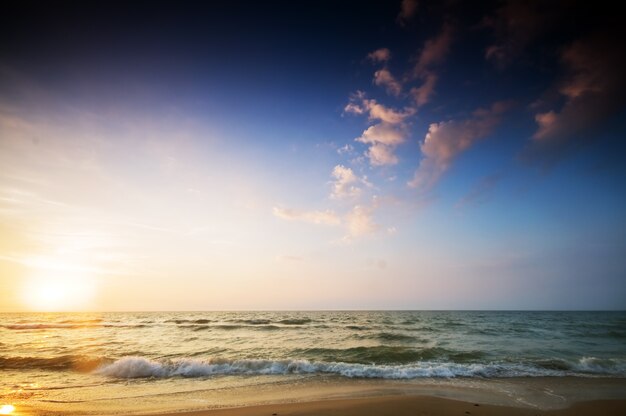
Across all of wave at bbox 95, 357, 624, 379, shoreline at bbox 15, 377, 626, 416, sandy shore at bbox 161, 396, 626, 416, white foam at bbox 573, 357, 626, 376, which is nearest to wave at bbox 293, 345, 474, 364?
wave at bbox 95, 357, 624, 379

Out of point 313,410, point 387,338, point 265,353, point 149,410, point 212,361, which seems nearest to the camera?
point 313,410

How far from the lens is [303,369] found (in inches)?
519

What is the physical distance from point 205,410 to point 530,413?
8458 millimetres

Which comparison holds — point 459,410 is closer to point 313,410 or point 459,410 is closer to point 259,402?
point 313,410

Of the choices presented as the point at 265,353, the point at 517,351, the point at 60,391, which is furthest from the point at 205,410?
the point at 517,351

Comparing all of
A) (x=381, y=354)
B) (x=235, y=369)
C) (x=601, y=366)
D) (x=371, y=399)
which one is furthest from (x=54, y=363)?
(x=601, y=366)

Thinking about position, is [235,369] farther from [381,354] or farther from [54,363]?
[54,363]

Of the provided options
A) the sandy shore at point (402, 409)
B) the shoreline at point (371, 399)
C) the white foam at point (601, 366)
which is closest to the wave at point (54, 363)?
the shoreline at point (371, 399)

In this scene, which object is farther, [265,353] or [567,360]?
[265,353]

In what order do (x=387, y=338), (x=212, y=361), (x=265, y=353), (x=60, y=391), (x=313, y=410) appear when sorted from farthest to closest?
(x=387, y=338) → (x=265, y=353) → (x=212, y=361) → (x=60, y=391) → (x=313, y=410)

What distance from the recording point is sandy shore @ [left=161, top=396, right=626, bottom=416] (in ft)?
24.7

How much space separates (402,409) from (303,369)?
6.35 m

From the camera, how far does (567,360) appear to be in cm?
1494

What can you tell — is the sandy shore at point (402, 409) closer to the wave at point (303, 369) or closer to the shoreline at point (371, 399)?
the shoreline at point (371, 399)
